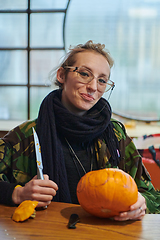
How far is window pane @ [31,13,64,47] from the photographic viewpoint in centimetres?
264

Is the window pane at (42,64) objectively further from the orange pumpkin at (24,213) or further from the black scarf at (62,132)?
the orange pumpkin at (24,213)

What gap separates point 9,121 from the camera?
9.00 ft

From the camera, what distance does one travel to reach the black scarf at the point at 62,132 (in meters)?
1.21

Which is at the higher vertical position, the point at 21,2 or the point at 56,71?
the point at 21,2

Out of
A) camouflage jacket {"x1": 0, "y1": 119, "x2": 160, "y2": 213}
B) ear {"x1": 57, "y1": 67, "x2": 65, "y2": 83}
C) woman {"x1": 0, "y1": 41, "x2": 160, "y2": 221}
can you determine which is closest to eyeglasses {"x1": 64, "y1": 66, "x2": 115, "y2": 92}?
woman {"x1": 0, "y1": 41, "x2": 160, "y2": 221}

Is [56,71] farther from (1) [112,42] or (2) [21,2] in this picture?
(2) [21,2]

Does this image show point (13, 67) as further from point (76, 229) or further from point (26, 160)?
point (76, 229)

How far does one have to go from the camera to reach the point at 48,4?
8.70 feet

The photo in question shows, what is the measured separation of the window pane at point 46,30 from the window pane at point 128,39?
11cm

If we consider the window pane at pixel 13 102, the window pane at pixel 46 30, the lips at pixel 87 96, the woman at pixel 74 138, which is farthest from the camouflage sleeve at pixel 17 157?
the window pane at pixel 46 30

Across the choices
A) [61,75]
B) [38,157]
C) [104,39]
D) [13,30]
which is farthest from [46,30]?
[38,157]

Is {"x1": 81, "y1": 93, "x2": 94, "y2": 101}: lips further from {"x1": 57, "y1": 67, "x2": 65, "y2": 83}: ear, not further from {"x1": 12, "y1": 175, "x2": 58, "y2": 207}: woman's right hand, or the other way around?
{"x1": 12, "y1": 175, "x2": 58, "y2": 207}: woman's right hand

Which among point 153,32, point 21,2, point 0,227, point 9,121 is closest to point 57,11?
point 21,2

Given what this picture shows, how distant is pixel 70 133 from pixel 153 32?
69.7 inches
